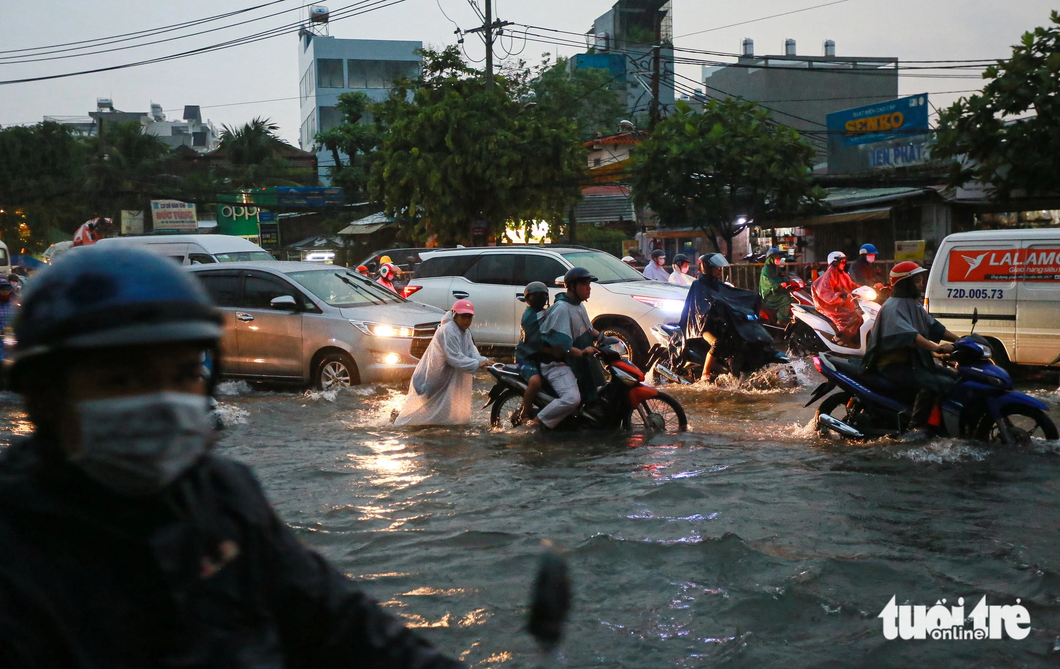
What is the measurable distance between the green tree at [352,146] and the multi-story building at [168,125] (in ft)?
109

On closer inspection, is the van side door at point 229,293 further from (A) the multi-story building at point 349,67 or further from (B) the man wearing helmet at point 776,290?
(A) the multi-story building at point 349,67

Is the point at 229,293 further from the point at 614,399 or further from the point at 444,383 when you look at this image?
the point at 614,399

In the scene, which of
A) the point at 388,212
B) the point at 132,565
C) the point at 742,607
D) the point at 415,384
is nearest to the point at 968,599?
the point at 742,607

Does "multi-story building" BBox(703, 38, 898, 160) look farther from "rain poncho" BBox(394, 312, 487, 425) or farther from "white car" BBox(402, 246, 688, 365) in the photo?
"rain poncho" BBox(394, 312, 487, 425)

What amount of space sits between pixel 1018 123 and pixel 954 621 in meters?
15.2

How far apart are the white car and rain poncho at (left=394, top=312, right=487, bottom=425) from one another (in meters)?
3.77

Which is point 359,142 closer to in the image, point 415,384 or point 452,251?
point 452,251

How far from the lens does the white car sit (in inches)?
523

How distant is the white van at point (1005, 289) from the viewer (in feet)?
36.7

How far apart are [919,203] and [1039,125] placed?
6.05m

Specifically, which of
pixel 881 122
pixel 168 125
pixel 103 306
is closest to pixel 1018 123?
pixel 881 122

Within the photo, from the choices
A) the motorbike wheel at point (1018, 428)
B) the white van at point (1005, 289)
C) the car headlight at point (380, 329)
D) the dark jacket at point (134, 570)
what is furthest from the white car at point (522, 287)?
the dark jacket at point (134, 570)

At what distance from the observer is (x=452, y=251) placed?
51.1ft

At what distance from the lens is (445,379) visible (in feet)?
30.9
